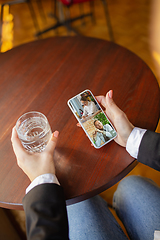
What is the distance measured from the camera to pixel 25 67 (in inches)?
36.1

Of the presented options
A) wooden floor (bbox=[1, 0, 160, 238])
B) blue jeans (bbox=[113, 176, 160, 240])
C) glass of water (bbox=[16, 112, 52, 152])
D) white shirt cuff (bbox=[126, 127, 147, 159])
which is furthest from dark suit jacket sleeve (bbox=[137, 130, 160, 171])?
wooden floor (bbox=[1, 0, 160, 238])

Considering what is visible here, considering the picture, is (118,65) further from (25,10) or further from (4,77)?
(25,10)

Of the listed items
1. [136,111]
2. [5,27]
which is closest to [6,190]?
[136,111]

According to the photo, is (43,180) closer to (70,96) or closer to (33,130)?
(33,130)

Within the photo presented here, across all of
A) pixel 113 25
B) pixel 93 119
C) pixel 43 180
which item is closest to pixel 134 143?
pixel 93 119

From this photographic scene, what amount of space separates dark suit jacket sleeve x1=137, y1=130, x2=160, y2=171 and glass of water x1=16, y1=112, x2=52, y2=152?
0.29 meters

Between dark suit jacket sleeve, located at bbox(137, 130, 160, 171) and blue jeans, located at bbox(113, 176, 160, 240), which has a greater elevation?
dark suit jacket sleeve, located at bbox(137, 130, 160, 171)

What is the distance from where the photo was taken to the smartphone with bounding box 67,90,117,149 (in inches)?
25.3

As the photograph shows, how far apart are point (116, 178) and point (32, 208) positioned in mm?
249

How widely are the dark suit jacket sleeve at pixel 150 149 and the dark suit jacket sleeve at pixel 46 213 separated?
270mm

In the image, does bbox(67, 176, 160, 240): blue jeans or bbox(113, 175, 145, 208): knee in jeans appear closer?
bbox(67, 176, 160, 240): blue jeans

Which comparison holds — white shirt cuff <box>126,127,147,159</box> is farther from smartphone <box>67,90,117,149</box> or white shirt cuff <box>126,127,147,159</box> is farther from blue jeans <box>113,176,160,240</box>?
blue jeans <box>113,176,160,240</box>

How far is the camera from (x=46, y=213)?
0.50 meters

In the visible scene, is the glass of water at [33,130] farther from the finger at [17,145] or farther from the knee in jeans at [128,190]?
the knee in jeans at [128,190]
